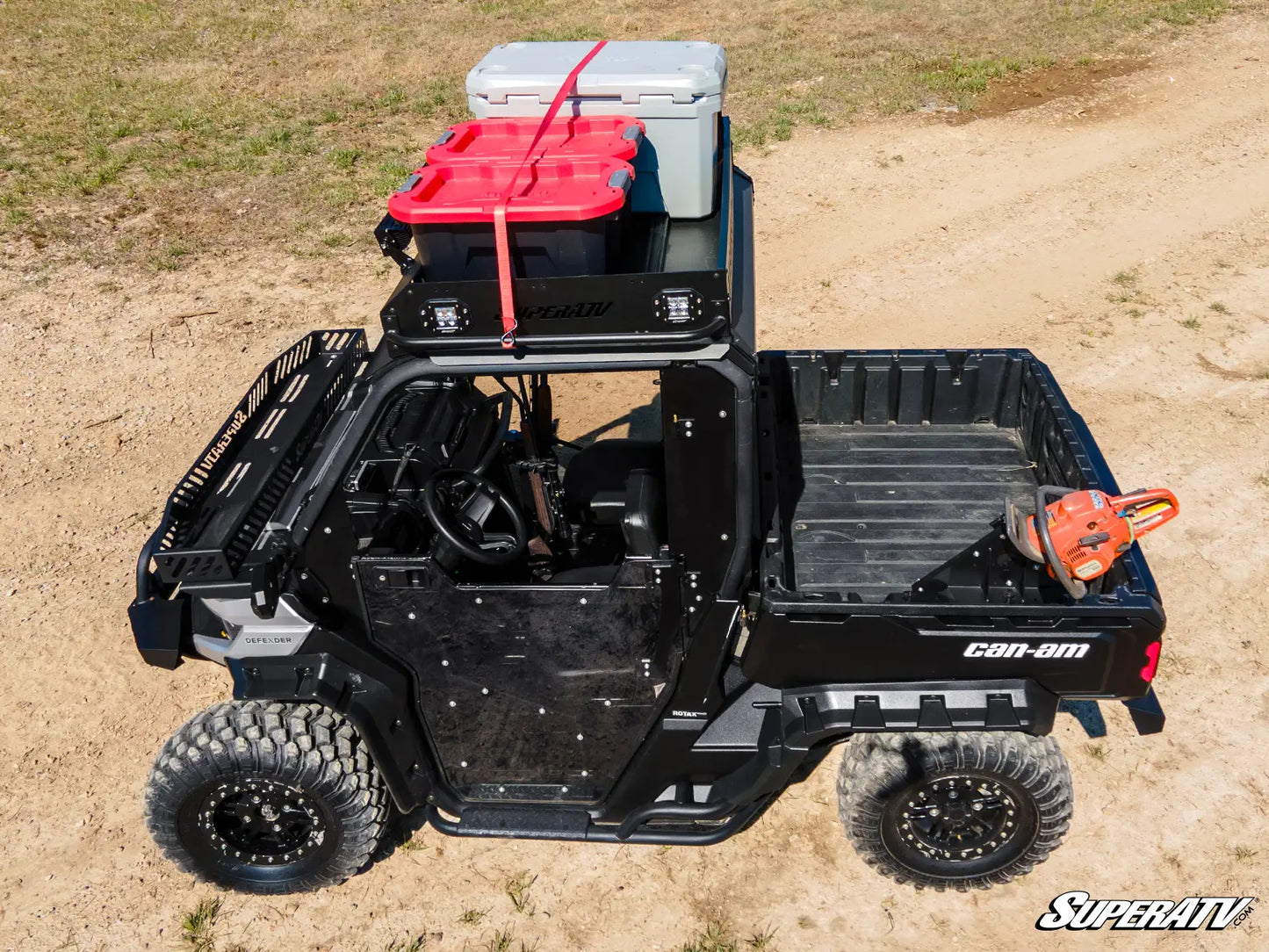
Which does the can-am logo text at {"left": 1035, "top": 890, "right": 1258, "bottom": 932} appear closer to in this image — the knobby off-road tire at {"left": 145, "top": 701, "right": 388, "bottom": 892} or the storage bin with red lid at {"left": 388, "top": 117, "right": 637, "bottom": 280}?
the knobby off-road tire at {"left": 145, "top": 701, "right": 388, "bottom": 892}

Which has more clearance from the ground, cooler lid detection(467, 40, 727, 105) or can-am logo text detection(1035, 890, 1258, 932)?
cooler lid detection(467, 40, 727, 105)

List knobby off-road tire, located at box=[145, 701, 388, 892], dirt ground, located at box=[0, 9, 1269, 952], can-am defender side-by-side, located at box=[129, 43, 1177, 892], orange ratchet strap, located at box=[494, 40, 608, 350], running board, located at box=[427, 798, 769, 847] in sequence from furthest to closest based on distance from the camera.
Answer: dirt ground, located at box=[0, 9, 1269, 952] → running board, located at box=[427, 798, 769, 847] → knobby off-road tire, located at box=[145, 701, 388, 892] → can-am defender side-by-side, located at box=[129, 43, 1177, 892] → orange ratchet strap, located at box=[494, 40, 608, 350]

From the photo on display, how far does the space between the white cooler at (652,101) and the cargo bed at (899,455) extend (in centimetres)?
128

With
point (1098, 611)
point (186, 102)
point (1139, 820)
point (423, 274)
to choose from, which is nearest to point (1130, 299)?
point (1139, 820)

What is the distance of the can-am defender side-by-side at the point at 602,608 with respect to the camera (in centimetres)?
332

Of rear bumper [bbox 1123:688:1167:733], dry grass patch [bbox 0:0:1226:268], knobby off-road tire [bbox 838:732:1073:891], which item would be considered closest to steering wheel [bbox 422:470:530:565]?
knobby off-road tire [bbox 838:732:1073:891]

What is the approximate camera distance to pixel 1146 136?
1156 centimetres

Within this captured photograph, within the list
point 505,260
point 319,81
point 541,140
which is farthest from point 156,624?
point 319,81

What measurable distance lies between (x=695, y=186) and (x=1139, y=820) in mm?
3425

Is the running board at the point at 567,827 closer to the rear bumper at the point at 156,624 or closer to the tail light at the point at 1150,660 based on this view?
the rear bumper at the point at 156,624

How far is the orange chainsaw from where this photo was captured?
347 cm

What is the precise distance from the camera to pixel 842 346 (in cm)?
828

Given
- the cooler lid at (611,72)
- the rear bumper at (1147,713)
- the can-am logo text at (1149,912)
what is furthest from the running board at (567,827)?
the cooler lid at (611,72)

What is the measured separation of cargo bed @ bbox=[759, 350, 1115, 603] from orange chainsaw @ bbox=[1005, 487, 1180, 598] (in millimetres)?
568
